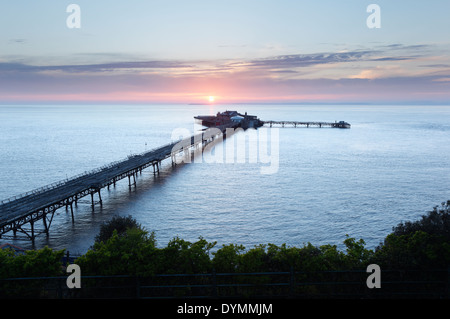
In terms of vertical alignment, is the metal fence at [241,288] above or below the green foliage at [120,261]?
below

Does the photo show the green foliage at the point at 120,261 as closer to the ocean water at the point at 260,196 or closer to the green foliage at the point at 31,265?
the green foliage at the point at 31,265

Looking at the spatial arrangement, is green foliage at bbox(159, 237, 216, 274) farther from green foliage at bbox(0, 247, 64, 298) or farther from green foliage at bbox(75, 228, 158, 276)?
green foliage at bbox(0, 247, 64, 298)

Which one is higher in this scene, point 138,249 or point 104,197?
point 138,249

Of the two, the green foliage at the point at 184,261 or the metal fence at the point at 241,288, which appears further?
the green foliage at the point at 184,261

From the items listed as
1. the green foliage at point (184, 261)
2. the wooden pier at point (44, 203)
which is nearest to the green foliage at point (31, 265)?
the green foliage at point (184, 261)

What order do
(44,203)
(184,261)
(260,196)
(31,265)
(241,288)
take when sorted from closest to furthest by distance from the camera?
(241,288), (31,265), (184,261), (44,203), (260,196)

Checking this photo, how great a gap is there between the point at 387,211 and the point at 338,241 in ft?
40.9

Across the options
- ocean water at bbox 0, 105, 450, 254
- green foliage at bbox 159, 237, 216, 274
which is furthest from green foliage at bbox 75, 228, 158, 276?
ocean water at bbox 0, 105, 450, 254

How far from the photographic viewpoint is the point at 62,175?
6638cm

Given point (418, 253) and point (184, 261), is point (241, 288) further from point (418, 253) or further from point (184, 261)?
point (418, 253)

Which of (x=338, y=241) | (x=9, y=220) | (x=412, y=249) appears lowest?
(x=338, y=241)

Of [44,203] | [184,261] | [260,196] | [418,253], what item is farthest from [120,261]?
[260,196]
